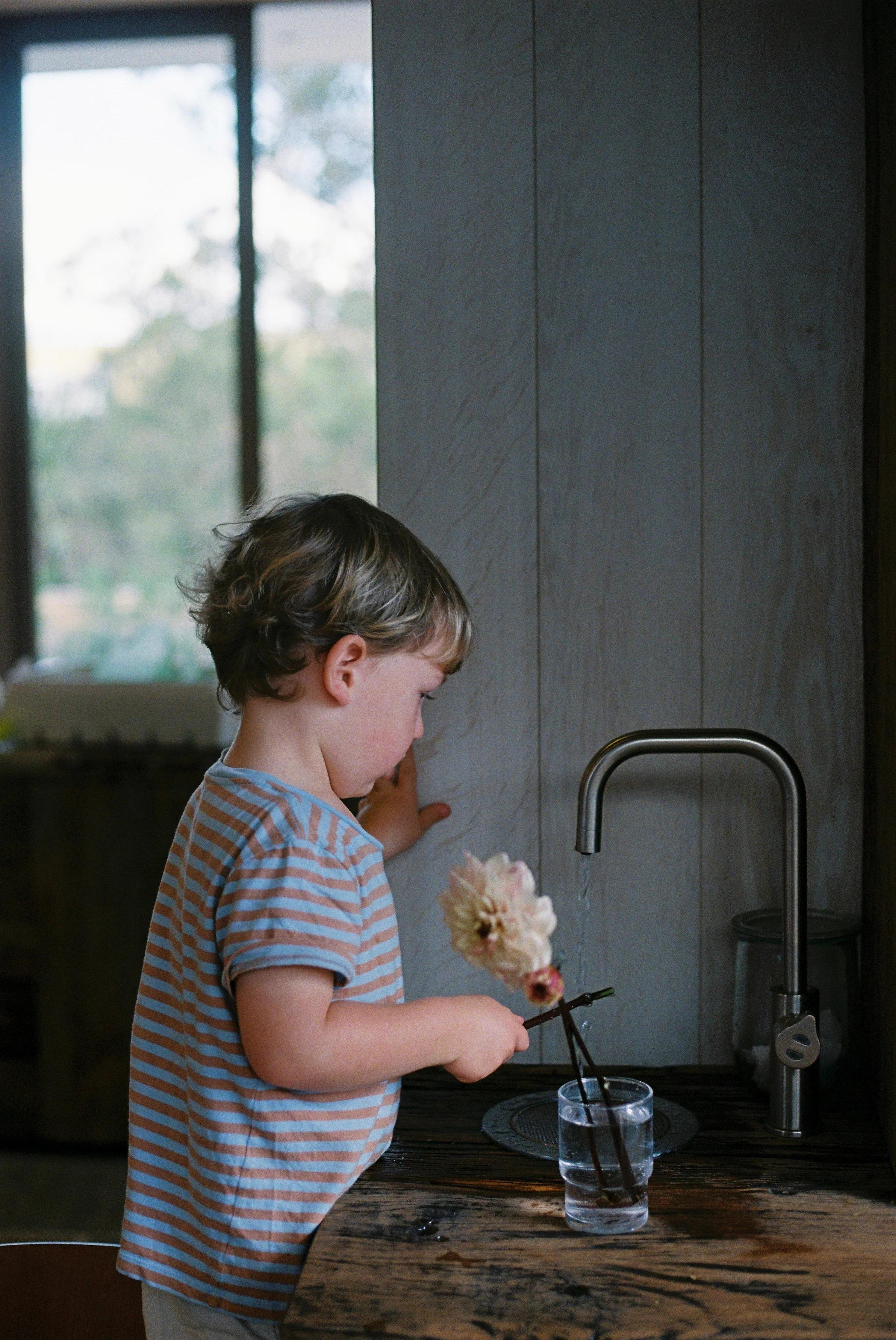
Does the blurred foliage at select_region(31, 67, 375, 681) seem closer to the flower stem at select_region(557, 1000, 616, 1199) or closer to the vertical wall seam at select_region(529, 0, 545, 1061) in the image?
the vertical wall seam at select_region(529, 0, 545, 1061)

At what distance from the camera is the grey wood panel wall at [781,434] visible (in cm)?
126

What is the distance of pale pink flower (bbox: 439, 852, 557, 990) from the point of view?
36.2 inches

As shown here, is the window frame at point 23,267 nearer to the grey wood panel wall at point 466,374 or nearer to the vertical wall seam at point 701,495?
the grey wood panel wall at point 466,374

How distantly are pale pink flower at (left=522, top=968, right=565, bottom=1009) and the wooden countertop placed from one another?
19cm

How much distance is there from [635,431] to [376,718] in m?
0.46

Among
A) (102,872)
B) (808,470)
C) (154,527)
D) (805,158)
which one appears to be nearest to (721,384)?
(808,470)

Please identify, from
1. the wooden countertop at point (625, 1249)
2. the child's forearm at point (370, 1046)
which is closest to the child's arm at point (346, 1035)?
the child's forearm at point (370, 1046)

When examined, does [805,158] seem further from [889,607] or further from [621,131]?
[889,607]

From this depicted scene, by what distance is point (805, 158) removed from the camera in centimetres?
126

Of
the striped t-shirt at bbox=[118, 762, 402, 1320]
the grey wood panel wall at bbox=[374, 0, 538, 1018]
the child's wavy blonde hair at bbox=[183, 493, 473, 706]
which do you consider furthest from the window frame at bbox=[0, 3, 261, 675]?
the striped t-shirt at bbox=[118, 762, 402, 1320]

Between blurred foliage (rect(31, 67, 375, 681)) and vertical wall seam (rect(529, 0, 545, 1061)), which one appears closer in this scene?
vertical wall seam (rect(529, 0, 545, 1061))

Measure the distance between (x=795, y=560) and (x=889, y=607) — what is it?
181 millimetres

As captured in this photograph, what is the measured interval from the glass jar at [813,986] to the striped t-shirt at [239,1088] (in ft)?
1.30

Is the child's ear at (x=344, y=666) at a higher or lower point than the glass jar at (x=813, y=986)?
higher
